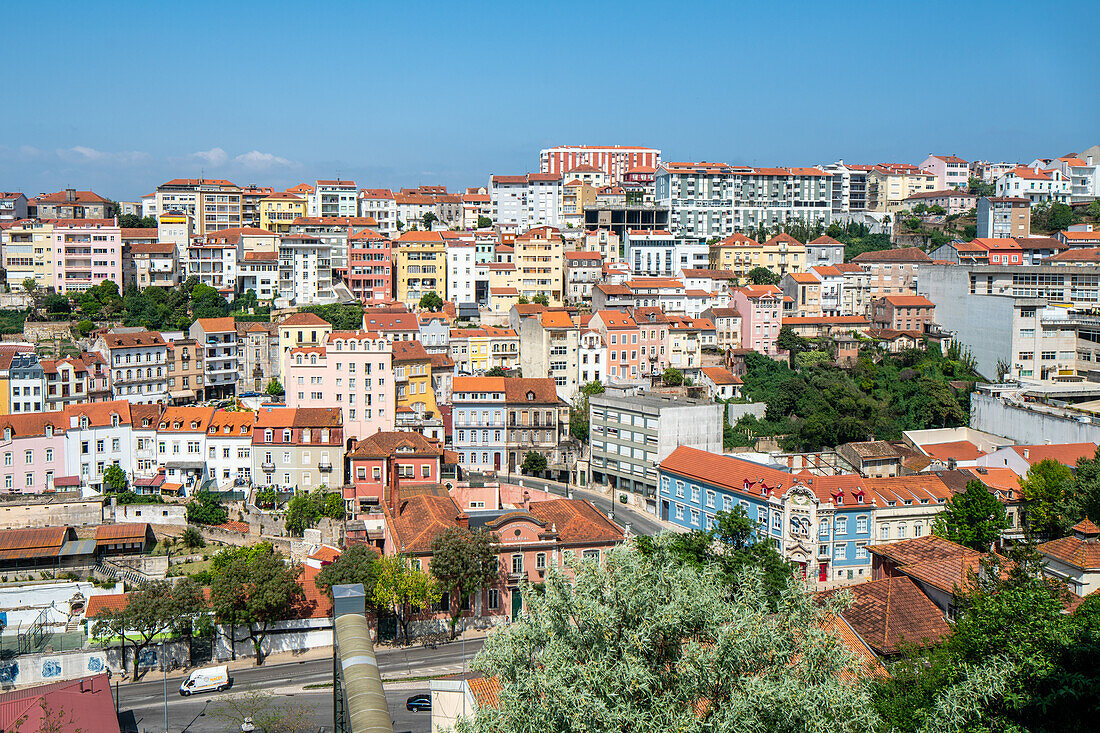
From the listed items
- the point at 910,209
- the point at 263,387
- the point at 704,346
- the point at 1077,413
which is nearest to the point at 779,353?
the point at 704,346

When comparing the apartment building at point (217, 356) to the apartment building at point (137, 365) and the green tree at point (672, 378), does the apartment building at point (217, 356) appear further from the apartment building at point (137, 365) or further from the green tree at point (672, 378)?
the green tree at point (672, 378)

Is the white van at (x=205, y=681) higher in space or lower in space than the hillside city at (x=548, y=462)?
lower

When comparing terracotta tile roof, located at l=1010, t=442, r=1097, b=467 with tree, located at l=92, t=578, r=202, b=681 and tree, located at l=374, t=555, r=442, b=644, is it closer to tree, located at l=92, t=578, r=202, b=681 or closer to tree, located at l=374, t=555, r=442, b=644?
tree, located at l=374, t=555, r=442, b=644

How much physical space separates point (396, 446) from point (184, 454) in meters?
10.5

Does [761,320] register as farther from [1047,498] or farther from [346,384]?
[1047,498]

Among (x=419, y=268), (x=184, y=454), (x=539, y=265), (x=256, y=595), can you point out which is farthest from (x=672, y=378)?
(x=256, y=595)

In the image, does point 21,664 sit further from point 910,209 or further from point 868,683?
point 910,209

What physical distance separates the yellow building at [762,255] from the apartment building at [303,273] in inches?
1192

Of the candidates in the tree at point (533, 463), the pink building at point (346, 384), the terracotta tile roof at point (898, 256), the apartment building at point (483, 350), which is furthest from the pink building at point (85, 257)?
the terracotta tile roof at point (898, 256)

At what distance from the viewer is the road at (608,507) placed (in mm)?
42875

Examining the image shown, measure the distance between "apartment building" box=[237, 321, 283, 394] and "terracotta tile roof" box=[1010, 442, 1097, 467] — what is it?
40.1m

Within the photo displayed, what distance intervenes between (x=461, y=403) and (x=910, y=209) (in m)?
63.3

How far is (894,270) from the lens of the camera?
7100cm

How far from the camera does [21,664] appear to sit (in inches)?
1150
